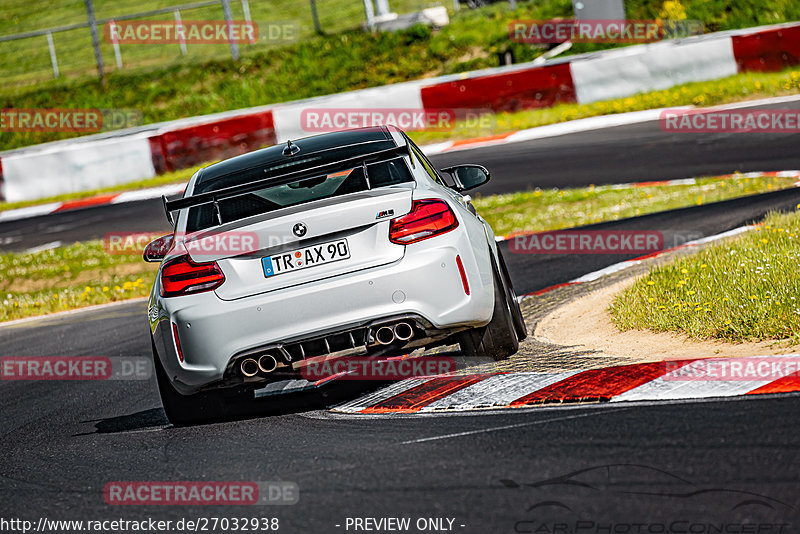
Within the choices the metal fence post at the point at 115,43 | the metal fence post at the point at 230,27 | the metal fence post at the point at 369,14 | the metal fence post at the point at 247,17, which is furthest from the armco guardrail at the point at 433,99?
the metal fence post at the point at 369,14

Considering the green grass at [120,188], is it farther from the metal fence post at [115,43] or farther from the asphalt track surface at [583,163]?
the metal fence post at [115,43]

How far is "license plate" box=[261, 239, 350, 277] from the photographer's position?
218 inches

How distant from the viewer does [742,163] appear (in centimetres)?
1370

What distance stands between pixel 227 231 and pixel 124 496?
1.50 meters

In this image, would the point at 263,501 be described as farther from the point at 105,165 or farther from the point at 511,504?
the point at 105,165

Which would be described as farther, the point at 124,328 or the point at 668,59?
the point at 668,59

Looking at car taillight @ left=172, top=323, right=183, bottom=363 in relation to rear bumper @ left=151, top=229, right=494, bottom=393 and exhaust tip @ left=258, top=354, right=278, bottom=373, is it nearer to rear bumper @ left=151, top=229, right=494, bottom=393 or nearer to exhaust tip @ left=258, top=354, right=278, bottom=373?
rear bumper @ left=151, top=229, right=494, bottom=393

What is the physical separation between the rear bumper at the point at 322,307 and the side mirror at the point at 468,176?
1.39 m

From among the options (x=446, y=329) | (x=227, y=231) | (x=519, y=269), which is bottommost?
(x=519, y=269)

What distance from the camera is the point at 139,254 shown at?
15125mm

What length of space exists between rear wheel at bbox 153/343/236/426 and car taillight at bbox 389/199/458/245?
1366mm

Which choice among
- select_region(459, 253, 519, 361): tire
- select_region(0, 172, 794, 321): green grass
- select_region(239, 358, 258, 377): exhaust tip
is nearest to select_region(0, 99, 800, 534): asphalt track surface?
select_region(239, 358, 258, 377): exhaust tip

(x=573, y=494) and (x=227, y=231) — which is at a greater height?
(x=227, y=231)

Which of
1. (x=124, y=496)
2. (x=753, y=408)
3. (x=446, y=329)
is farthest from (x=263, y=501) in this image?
(x=753, y=408)
